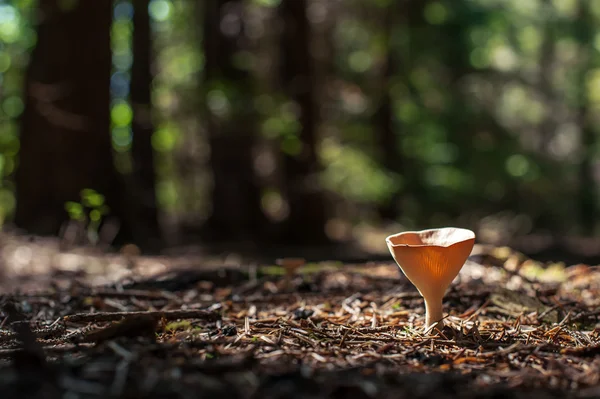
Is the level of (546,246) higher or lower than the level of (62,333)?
lower

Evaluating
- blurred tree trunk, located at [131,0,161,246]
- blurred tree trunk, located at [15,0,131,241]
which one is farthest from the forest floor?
blurred tree trunk, located at [131,0,161,246]

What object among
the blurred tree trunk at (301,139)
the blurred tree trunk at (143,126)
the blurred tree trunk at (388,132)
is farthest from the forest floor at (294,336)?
the blurred tree trunk at (388,132)

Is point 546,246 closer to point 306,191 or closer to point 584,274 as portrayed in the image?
point 306,191

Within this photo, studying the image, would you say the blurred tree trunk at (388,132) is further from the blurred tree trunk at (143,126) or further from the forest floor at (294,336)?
the forest floor at (294,336)

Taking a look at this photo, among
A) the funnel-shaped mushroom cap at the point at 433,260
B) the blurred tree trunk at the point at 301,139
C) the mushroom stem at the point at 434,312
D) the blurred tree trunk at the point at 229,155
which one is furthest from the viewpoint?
the blurred tree trunk at the point at 301,139

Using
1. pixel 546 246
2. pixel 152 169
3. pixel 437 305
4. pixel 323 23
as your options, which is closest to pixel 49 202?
pixel 152 169

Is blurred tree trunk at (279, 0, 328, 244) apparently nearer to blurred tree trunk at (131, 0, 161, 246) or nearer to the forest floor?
blurred tree trunk at (131, 0, 161, 246)
